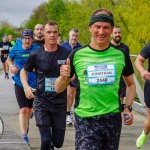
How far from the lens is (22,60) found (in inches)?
290

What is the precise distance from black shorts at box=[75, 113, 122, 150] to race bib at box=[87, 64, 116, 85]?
31 centimetres

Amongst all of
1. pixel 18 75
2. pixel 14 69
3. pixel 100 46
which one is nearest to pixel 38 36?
pixel 18 75

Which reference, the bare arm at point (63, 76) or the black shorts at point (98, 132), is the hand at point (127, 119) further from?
the bare arm at point (63, 76)

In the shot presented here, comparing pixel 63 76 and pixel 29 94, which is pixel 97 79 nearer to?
pixel 63 76

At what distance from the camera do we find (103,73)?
4.07 m

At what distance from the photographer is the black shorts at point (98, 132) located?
4.02 meters

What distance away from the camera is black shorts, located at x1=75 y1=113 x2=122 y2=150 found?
4016 millimetres

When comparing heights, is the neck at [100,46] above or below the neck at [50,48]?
above

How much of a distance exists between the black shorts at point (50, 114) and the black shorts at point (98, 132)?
1645 millimetres

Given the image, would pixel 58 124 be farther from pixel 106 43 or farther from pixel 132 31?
pixel 132 31

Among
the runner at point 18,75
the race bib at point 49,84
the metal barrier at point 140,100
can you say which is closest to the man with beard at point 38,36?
the runner at point 18,75

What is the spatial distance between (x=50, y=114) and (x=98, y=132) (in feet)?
6.17

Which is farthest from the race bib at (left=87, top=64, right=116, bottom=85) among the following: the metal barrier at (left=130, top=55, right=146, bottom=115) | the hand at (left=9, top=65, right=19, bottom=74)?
the metal barrier at (left=130, top=55, right=146, bottom=115)

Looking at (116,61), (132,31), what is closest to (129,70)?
(116,61)
